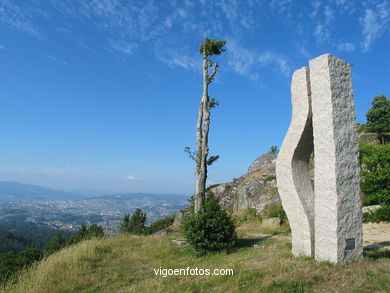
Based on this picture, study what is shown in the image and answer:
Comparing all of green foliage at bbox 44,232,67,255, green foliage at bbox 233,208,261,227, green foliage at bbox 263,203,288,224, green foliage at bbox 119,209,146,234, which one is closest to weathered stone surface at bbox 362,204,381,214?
green foliage at bbox 263,203,288,224

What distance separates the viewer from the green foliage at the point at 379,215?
43.5 ft

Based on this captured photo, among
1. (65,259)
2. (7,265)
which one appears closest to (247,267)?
(65,259)

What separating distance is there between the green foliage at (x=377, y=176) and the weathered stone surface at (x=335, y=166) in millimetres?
9823

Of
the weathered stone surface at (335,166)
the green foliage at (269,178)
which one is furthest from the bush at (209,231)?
the green foliage at (269,178)

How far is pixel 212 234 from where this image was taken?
8.57 m

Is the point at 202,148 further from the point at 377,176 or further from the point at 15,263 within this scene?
the point at 377,176

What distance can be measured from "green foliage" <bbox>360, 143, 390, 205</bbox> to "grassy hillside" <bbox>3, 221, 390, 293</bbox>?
8.98 m

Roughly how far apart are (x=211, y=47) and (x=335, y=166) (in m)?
9.23

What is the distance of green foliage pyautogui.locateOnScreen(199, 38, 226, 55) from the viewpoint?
13.1m

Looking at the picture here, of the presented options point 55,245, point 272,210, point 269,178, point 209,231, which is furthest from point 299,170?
point 55,245

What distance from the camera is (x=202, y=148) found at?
12219 millimetres

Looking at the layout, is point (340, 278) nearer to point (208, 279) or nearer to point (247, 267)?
point (247, 267)

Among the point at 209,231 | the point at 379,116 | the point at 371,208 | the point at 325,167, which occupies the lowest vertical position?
the point at 209,231

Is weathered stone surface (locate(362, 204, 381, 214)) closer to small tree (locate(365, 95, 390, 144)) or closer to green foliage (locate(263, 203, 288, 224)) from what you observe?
green foliage (locate(263, 203, 288, 224))
